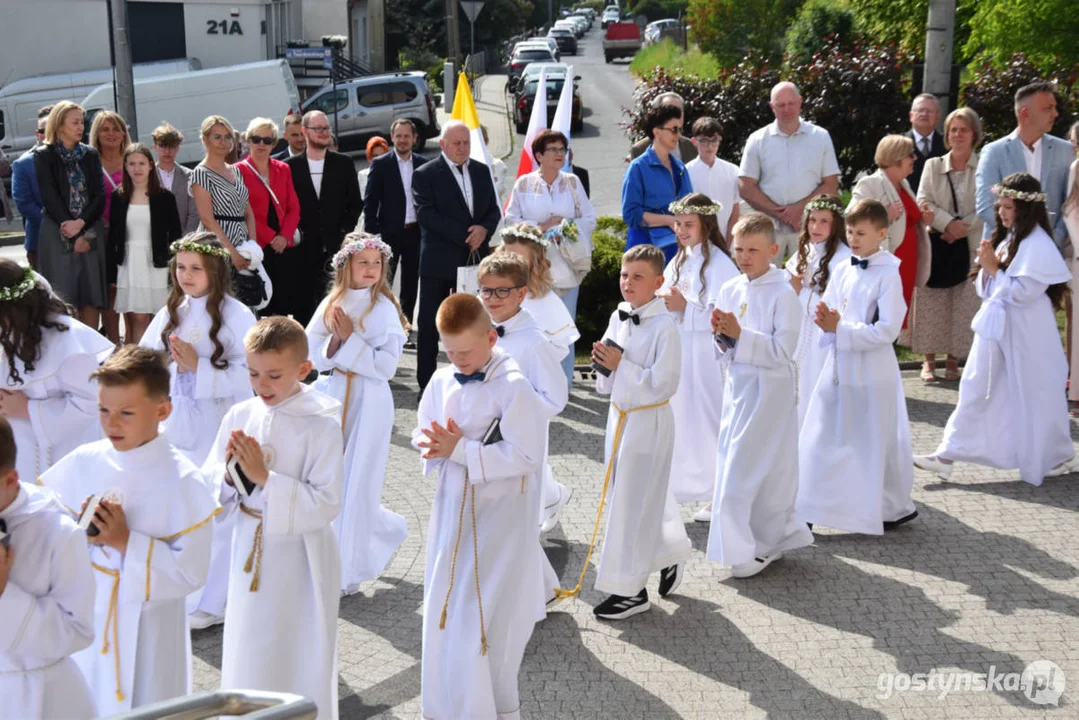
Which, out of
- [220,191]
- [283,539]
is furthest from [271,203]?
[283,539]

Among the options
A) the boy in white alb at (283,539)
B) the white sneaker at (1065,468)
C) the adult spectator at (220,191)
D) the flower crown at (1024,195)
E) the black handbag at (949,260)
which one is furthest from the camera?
the black handbag at (949,260)

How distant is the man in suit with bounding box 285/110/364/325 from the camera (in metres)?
11.4

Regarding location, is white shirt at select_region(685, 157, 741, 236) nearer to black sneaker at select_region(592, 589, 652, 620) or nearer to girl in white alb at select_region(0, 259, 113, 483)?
black sneaker at select_region(592, 589, 652, 620)

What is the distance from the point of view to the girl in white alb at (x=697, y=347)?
8461 millimetres

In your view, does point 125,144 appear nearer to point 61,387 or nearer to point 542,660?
point 61,387

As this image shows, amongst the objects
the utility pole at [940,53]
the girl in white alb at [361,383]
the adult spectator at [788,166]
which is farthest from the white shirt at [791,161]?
the girl in white alb at [361,383]

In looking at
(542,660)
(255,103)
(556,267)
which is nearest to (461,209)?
(556,267)

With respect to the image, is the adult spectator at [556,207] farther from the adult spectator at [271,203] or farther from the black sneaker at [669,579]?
the black sneaker at [669,579]

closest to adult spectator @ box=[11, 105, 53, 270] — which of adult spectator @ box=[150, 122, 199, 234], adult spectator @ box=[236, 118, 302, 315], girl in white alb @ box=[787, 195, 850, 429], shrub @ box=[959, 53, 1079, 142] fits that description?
adult spectator @ box=[150, 122, 199, 234]

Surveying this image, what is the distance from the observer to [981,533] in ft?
27.0

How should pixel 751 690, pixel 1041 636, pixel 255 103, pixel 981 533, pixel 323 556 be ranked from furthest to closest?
pixel 255 103
pixel 981 533
pixel 1041 636
pixel 751 690
pixel 323 556

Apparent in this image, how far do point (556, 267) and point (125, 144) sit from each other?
3.64 metres

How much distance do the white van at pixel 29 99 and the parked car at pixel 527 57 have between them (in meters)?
22.3

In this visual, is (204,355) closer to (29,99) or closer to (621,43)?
(29,99)
